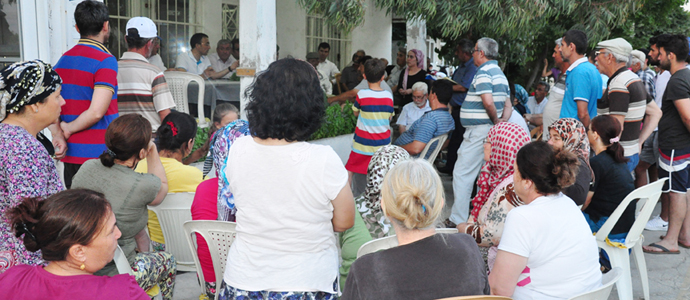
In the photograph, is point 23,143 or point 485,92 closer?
point 23,143

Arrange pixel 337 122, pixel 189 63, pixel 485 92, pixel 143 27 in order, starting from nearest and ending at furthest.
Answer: pixel 143 27 → pixel 485 92 → pixel 337 122 → pixel 189 63

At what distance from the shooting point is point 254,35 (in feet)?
17.5

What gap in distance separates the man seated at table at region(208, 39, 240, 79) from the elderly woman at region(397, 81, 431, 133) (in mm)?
2740

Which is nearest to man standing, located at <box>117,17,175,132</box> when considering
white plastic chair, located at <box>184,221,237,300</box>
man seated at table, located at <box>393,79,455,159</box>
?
white plastic chair, located at <box>184,221,237,300</box>

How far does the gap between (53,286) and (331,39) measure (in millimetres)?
11157

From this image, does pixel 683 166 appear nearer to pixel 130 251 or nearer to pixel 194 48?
pixel 130 251

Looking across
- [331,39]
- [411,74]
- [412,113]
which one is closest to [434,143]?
[412,113]

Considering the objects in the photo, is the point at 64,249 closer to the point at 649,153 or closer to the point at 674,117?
the point at 674,117

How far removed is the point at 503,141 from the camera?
3678mm

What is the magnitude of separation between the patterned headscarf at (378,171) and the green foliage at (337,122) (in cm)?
381

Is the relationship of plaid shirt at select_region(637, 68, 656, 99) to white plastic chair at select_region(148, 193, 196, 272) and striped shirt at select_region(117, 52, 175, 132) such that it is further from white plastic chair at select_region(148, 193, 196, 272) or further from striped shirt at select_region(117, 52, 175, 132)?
white plastic chair at select_region(148, 193, 196, 272)

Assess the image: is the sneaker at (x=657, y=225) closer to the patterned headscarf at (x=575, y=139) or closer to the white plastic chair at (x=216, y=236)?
the patterned headscarf at (x=575, y=139)

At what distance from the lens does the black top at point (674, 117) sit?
460 centimetres

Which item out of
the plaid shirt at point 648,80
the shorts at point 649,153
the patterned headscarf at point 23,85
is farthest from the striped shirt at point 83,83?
the plaid shirt at point 648,80
